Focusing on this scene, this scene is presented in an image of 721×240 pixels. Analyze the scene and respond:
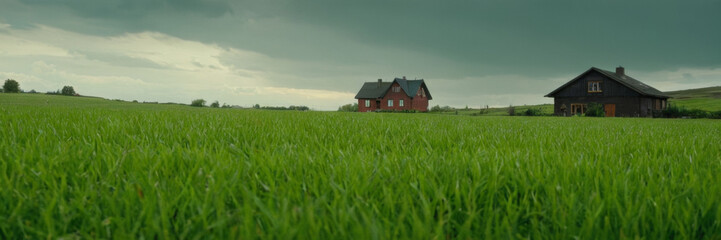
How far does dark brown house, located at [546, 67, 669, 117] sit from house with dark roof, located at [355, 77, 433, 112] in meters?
23.1

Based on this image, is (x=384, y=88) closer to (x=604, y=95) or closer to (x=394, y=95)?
(x=394, y=95)

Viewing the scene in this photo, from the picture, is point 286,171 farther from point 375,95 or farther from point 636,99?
point 375,95

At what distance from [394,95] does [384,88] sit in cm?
347

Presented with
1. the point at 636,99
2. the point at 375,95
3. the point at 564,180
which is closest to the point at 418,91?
the point at 375,95

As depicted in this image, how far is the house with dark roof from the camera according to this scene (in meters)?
62.2

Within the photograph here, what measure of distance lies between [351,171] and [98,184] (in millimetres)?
1068

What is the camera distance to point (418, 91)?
63.5 metres

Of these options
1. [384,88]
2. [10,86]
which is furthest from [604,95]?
[10,86]

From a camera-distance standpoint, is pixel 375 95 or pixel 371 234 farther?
pixel 375 95

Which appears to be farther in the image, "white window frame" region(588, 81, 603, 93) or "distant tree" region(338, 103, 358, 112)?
"distant tree" region(338, 103, 358, 112)

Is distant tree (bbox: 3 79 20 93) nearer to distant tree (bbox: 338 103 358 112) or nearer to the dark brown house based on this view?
distant tree (bbox: 338 103 358 112)

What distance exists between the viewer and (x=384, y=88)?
6594cm

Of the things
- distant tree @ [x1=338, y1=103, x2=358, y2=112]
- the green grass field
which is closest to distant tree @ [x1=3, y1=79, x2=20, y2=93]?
distant tree @ [x1=338, y1=103, x2=358, y2=112]

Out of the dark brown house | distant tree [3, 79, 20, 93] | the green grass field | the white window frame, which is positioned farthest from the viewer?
distant tree [3, 79, 20, 93]
